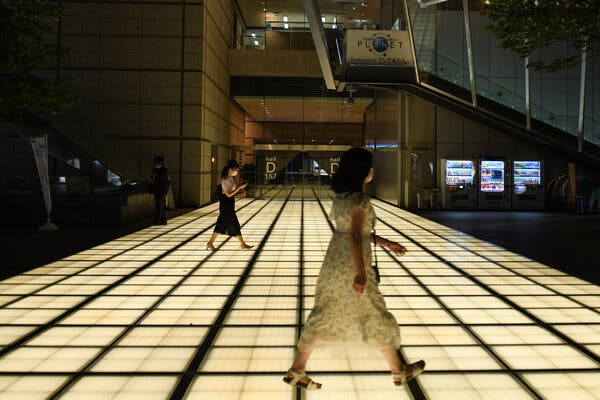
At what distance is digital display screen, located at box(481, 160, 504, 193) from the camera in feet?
53.9

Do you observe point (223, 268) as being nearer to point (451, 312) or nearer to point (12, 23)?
point (451, 312)

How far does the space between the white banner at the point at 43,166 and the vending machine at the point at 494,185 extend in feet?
41.9

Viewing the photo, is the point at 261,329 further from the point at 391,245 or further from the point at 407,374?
the point at 391,245

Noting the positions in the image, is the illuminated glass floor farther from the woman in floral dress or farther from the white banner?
the white banner

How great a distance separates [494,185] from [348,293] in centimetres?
1510

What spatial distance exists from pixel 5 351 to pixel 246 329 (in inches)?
68.4

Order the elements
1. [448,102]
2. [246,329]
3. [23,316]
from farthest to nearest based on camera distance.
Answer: [448,102], [23,316], [246,329]

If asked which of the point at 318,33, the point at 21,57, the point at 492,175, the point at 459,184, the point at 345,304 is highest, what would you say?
the point at 318,33

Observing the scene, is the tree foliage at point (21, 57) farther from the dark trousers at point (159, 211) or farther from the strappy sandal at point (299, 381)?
the strappy sandal at point (299, 381)

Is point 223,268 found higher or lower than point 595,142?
lower

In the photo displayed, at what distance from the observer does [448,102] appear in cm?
1595

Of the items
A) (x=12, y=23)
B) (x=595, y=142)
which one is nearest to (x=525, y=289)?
(x=12, y=23)

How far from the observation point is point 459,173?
648 inches

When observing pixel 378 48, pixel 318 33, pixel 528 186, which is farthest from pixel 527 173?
pixel 318 33
